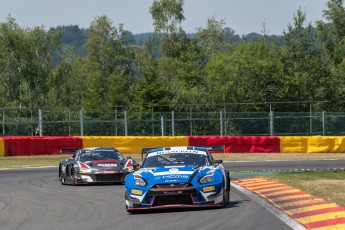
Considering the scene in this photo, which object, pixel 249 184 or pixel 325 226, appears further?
pixel 249 184

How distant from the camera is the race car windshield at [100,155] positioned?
914 inches

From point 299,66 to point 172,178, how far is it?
56162 millimetres

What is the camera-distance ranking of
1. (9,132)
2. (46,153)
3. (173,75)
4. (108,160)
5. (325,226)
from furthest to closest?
(173,75) < (9,132) < (46,153) < (108,160) < (325,226)

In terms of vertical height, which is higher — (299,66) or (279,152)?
(299,66)

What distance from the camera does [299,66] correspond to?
228 feet

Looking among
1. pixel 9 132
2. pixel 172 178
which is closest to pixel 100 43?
pixel 9 132

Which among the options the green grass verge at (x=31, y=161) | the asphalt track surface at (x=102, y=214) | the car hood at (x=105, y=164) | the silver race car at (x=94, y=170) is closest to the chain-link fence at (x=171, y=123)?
the green grass verge at (x=31, y=161)

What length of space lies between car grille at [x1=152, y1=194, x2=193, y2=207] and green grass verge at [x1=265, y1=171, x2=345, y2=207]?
2534mm

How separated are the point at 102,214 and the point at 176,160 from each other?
231cm

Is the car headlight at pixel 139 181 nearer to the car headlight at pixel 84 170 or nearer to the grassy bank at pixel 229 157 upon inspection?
the car headlight at pixel 84 170

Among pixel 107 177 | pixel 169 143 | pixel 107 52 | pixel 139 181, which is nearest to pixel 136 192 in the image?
pixel 139 181

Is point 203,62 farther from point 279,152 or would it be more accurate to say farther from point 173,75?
point 279,152

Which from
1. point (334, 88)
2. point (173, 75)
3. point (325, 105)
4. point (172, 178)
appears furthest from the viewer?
point (173, 75)

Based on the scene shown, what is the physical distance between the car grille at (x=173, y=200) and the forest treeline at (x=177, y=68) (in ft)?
100
